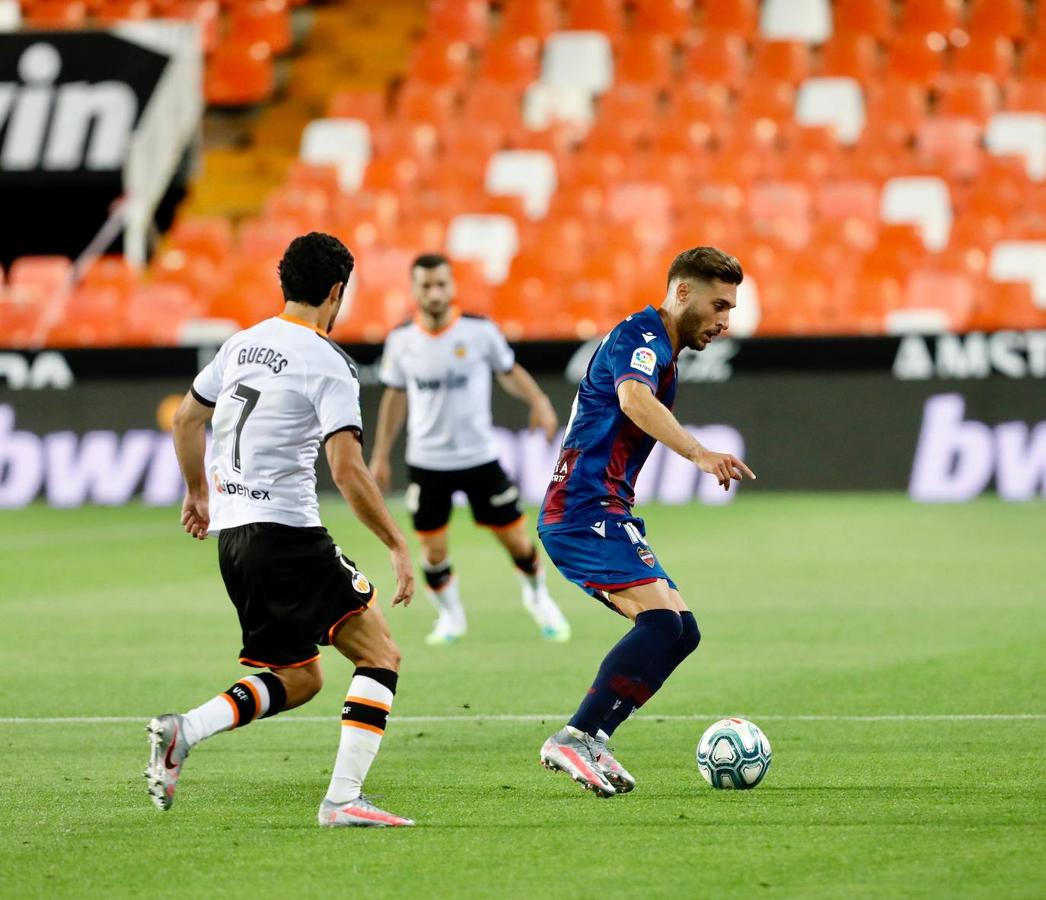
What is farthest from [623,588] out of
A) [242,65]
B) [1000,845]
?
[242,65]

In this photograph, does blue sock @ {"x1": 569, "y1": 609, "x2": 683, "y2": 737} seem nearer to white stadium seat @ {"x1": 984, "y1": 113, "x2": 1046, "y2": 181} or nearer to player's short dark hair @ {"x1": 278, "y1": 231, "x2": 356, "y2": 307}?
player's short dark hair @ {"x1": 278, "y1": 231, "x2": 356, "y2": 307}

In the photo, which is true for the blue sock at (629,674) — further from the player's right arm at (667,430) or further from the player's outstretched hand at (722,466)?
the player's outstretched hand at (722,466)

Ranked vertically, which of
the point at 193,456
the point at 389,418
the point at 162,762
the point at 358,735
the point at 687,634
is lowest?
the point at 389,418

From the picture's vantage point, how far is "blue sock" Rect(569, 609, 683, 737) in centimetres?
586

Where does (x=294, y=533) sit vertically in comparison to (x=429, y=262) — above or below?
below

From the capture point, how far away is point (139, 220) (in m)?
22.2

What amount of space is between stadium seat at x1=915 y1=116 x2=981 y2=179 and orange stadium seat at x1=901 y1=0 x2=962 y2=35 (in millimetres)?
2034

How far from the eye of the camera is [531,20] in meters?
23.7

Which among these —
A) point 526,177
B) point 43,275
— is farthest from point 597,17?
point 43,275

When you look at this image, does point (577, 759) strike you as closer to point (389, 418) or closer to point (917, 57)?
point (389, 418)

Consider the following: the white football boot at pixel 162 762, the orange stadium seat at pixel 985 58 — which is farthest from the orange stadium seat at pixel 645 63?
the white football boot at pixel 162 762

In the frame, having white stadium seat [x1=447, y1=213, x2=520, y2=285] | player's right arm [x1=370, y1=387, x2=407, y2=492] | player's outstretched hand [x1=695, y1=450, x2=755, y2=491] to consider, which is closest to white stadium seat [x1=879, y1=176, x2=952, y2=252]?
white stadium seat [x1=447, y1=213, x2=520, y2=285]

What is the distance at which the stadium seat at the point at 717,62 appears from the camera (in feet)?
73.5

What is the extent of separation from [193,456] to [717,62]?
17616 millimetres
